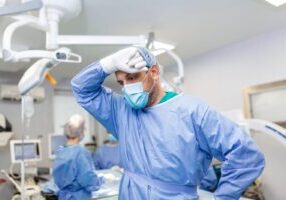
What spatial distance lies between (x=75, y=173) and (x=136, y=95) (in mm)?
1411

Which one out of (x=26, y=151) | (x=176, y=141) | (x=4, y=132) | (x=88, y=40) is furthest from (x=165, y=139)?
(x=4, y=132)

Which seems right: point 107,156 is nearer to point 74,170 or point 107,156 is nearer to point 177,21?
point 74,170

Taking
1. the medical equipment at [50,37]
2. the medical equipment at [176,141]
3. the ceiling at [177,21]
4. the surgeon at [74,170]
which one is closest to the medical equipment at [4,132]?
the ceiling at [177,21]

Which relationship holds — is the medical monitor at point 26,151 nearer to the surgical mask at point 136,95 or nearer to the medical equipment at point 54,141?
the medical equipment at point 54,141

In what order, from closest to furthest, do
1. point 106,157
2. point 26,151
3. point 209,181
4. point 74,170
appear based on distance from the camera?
1. point 209,181
2. point 74,170
3. point 26,151
4. point 106,157

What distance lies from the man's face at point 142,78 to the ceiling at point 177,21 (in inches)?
51.4

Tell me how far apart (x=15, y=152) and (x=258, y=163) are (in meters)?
2.96

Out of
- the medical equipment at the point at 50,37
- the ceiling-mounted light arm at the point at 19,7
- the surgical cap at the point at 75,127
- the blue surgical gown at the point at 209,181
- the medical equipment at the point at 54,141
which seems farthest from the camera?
the medical equipment at the point at 54,141

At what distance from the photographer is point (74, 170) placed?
254cm

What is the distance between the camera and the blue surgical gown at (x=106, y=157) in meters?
4.88

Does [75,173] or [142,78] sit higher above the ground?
[142,78]

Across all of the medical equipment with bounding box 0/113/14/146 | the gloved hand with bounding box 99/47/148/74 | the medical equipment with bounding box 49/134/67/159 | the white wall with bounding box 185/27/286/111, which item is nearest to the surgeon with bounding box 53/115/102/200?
the gloved hand with bounding box 99/47/148/74

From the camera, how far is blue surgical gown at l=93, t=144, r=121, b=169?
4.88 meters

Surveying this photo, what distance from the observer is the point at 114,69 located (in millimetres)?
1428
